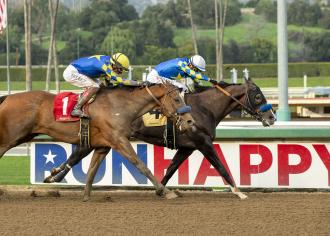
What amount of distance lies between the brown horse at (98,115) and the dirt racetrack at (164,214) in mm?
707

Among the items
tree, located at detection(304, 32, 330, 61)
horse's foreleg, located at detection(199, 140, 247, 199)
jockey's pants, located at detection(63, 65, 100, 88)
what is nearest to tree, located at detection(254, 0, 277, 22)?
tree, located at detection(304, 32, 330, 61)

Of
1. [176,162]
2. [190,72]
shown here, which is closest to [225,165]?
[176,162]

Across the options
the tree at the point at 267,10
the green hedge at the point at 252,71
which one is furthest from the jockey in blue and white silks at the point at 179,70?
the tree at the point at 267,10

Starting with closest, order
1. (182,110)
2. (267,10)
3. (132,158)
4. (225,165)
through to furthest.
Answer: (132,158)
(182,110)
(225,165)
(267,10)

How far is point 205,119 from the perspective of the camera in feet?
37.8

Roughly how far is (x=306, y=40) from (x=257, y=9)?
2024cm

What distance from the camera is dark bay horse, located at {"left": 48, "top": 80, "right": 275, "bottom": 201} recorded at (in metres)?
11.4

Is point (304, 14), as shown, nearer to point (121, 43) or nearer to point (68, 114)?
point (121, 43)

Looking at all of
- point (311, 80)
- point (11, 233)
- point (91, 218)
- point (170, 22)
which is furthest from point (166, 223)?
point (170, 22)

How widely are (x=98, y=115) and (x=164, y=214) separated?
1.88 m

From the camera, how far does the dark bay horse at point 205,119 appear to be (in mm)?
11430

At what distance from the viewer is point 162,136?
38.1ft

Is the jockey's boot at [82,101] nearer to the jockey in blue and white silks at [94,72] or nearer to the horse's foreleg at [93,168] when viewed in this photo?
the jockey in blue and white silks at [94,72]

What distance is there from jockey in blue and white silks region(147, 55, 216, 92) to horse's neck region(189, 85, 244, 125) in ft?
0.70
